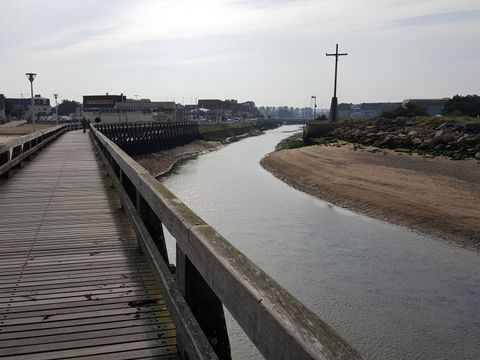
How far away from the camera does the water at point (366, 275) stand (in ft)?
28.1

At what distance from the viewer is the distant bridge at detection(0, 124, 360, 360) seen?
185 cm

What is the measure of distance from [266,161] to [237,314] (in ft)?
139

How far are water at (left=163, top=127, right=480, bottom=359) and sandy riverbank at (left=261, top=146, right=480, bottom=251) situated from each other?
1.12m

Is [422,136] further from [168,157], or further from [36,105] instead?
[36,105]

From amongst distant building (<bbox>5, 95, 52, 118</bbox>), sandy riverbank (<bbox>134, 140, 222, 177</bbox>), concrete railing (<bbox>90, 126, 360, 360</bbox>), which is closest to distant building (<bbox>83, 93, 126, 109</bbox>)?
distant building (<bbox>5, 95, 52, 118</bbox>)

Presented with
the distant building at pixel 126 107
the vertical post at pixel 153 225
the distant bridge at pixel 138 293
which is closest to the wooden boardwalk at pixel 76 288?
the distant bridge at pixel 138 293

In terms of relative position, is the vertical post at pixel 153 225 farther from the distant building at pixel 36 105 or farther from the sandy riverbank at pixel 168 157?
the distant building at pixel 36 105

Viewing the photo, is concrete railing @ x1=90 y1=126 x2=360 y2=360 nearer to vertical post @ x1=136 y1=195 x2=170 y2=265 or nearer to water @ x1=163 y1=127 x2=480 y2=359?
vertical post @ x1=136 y1=195 x2=170 y2=265

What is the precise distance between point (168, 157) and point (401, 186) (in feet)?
115

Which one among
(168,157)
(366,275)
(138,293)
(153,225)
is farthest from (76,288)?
(168,157)

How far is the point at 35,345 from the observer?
317 centimetres

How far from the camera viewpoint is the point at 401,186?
22984mm

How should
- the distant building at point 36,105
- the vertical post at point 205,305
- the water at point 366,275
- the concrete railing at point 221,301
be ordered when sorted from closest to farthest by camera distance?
the concrete railing at point 221,301 → the vertical post at point 205,305 → the water at point 366,275 → the distant building at point 36,105

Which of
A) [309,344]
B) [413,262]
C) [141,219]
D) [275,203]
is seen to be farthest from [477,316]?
[275,203]
